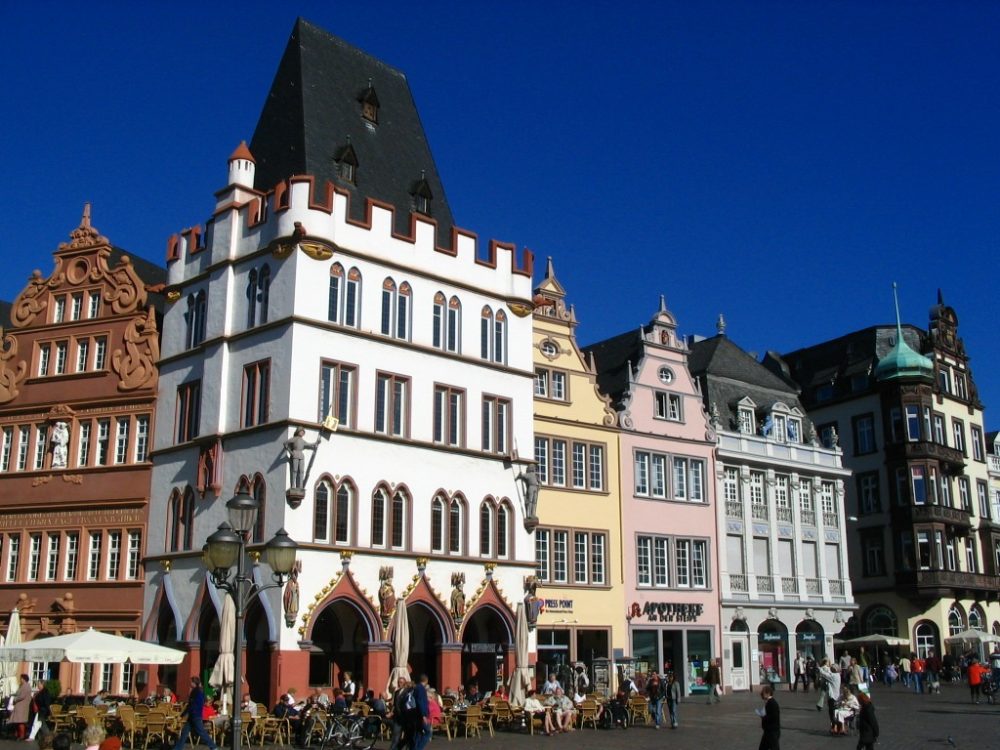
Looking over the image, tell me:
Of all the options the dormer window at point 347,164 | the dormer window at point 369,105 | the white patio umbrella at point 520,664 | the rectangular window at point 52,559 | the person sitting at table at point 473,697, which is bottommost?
the person sitting at table at point 473,697

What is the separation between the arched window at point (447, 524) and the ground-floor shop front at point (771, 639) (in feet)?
51.7

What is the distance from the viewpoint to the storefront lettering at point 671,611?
4441 cm

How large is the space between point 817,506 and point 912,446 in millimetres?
9605

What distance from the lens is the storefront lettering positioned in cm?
4441

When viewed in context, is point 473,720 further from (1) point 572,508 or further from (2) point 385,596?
(1) point 572,508

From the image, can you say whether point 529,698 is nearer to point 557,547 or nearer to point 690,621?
point 557,547

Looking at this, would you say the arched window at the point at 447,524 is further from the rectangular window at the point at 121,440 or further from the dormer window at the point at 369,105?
the dormer window at the point at 369,105

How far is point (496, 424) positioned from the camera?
38781 millimetres

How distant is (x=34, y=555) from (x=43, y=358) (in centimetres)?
706

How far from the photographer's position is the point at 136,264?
44.0 metres

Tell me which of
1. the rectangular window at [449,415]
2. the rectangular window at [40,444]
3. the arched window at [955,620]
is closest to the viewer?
the rectangular window at [449,415]

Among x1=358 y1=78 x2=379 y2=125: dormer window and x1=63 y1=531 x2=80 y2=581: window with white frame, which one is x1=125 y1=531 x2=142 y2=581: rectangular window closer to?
x1=63 y1=531 x2=80 y2=581: window with white frame

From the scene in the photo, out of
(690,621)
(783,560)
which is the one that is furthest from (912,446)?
(690,621)

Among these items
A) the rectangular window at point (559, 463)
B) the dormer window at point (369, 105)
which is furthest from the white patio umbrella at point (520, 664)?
the dormer window at point (369, 105)
